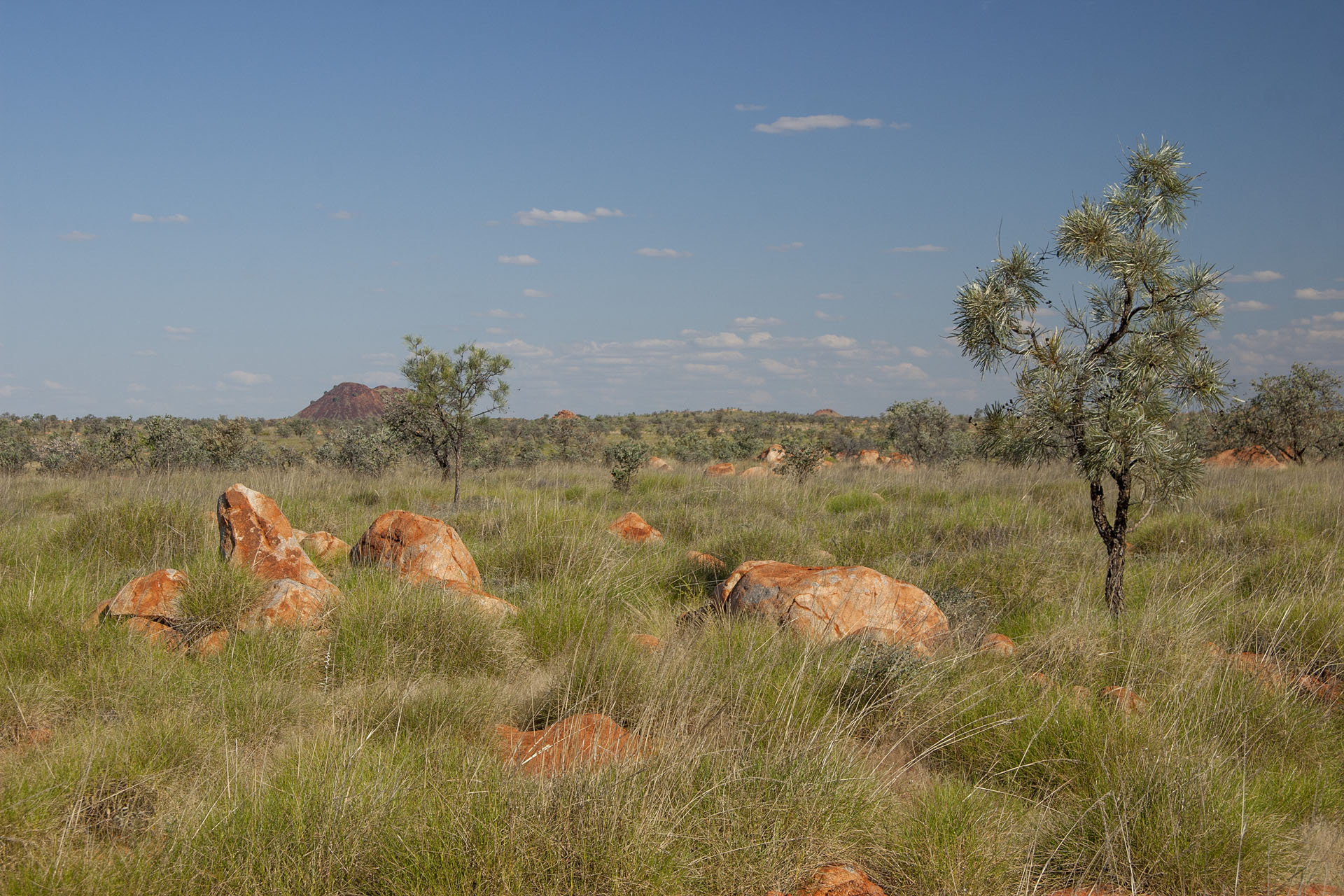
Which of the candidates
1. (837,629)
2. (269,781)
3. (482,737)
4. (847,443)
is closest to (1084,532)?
(837,629)

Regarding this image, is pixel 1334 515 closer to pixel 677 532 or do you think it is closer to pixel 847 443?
pixel 677 532

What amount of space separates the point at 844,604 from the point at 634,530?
14.1 feet

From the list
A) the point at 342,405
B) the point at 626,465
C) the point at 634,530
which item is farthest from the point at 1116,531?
the point at 342,405

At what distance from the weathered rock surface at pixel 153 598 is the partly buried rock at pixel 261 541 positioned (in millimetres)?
517

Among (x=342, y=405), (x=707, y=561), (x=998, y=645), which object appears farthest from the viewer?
(x=342, y=405)

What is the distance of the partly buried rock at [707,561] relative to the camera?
322 inches

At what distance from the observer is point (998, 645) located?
17.7ft

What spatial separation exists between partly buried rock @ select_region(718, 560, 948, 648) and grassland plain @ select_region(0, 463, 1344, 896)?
13.0 inches

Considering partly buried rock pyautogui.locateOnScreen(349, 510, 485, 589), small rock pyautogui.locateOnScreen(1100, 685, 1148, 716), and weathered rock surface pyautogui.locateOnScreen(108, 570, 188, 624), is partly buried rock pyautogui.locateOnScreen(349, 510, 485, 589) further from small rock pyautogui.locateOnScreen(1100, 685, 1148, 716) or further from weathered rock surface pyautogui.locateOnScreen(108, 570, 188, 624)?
small rock pyautogui.locateOnScreen(1100, 685, 1148, 716)

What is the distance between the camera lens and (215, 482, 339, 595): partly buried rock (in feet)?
20.7

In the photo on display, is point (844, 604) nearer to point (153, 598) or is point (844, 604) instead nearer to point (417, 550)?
point (417, 550)

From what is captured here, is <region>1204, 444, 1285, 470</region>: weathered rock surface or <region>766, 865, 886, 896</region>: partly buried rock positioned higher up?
<region>1204, 444, 1285, 470</region>: weathered rock surface

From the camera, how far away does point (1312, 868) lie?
330 centimetres

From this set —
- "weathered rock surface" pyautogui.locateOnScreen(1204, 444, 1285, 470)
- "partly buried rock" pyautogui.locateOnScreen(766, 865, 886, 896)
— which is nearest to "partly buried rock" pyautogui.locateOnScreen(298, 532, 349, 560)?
"partly buried rock" pyautogui.locateOnScreen(766, 865, 886, 896)
